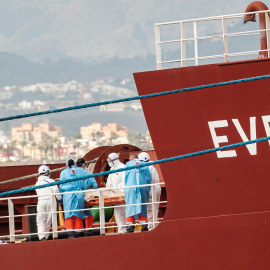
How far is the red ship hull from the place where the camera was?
39.2ft

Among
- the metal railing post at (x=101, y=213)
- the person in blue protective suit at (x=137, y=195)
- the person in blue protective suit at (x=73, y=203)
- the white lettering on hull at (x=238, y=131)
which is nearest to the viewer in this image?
the white lettering on hull at (x=238, y=131)

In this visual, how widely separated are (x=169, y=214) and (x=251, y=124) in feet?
6.11

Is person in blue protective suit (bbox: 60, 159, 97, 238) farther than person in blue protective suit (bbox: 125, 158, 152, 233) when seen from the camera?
Yes

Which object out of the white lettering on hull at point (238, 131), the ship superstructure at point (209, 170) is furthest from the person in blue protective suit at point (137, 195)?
the white lettering on hull at point (238, 131)

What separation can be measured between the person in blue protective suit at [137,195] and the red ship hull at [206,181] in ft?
1.76

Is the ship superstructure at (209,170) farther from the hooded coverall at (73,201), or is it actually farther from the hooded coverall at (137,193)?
the hooded coverall at (73,201)

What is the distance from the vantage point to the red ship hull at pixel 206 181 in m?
11.9

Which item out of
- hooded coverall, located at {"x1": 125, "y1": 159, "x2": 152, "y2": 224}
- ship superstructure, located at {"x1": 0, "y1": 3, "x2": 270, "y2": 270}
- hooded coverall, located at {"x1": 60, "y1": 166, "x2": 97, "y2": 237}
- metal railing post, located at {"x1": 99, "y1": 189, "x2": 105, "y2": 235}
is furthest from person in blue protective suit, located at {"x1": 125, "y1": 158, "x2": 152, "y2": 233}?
hooded coverall, located at {"x1": 60, "y1": 166, "x2": 97, "y2": 237}

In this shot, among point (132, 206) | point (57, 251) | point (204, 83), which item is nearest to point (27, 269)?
point (57, 251)

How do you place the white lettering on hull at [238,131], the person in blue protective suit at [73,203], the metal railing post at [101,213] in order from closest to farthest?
the white lettering on hull at [238,131] < the metal railing post at [101,213] < the person in blue protective suit at [73,203]

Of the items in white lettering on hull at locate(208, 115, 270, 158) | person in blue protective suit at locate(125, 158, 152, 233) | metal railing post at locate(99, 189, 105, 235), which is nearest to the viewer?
white lettering on hull at locate(208, 115, 270, 158)

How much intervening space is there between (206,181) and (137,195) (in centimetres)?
123

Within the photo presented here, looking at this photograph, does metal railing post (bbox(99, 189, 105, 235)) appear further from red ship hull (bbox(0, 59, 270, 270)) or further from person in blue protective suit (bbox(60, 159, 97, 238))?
person in blue protective suit (bbox(60, 159, 97, 238))

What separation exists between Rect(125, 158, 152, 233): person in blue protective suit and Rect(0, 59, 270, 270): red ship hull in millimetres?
535
